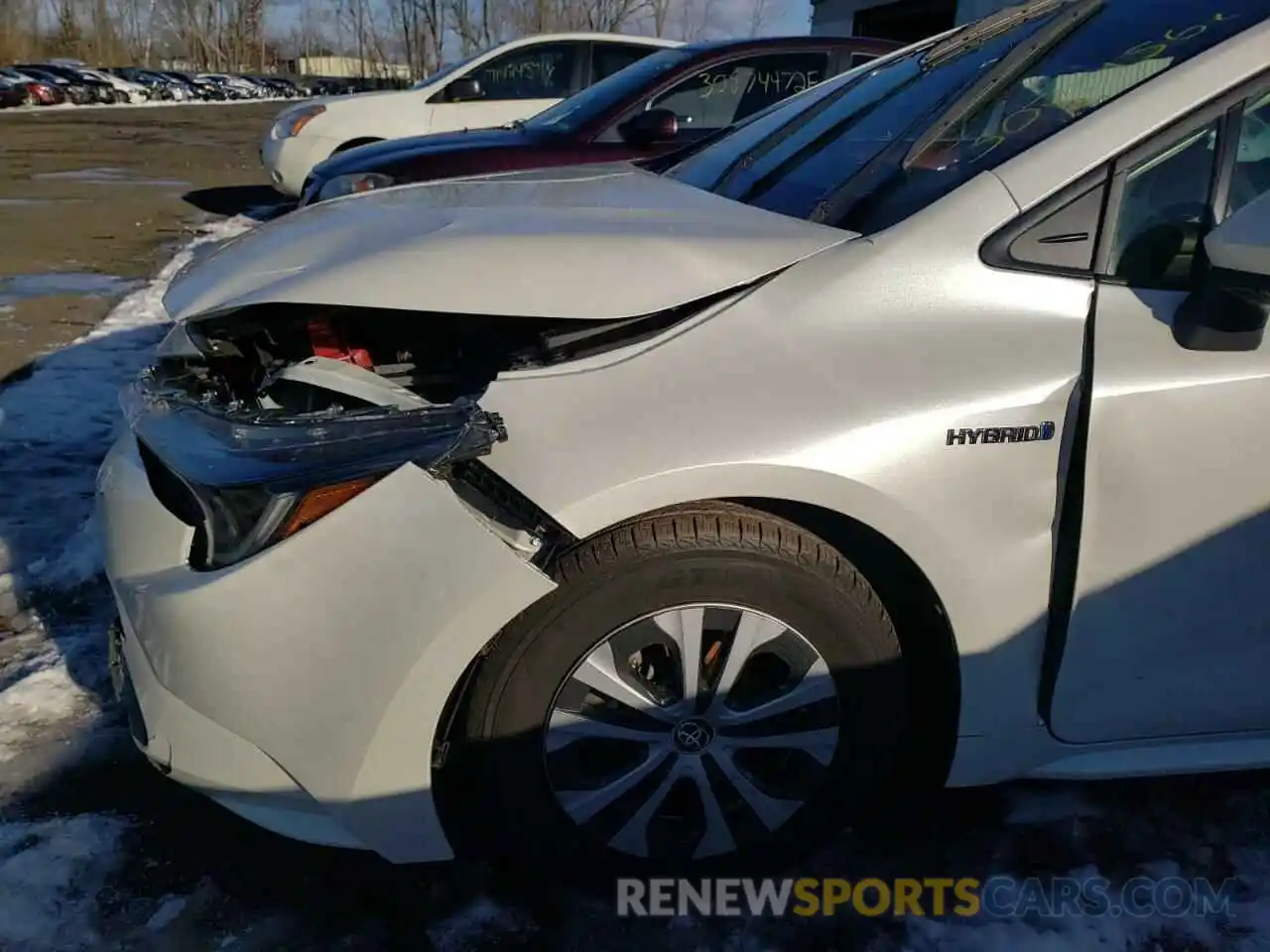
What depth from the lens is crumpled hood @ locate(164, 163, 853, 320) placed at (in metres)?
1.77

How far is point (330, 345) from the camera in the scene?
7.36 feet

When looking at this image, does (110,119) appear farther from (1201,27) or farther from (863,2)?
(1201,27)

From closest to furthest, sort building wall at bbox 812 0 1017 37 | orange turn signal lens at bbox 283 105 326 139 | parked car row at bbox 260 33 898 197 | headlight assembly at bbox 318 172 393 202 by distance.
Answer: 1. parked car row at bbox 260 33 898 197
2. headlight assembly at bbox 318 172 393 202
3. orange turn signal lens at bbox 283 105 326 139
4. building wall at bbox 812 0 1017 37

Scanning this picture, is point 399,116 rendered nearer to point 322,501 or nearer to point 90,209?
point 90,209

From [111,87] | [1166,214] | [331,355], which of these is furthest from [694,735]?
[111,87]

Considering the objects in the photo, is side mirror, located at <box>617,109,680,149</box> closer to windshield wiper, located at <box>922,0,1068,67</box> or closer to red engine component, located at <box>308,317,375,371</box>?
windshield wiper, located at <box>922,0,1068,67</box>

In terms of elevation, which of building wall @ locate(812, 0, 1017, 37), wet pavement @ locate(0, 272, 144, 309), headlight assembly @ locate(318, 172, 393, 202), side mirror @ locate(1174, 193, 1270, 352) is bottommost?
wet pavement @ locate(0, 272, 144, 309)

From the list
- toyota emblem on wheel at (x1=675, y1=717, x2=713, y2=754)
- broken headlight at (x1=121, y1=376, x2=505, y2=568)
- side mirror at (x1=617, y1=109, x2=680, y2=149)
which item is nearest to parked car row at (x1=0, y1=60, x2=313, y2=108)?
side mirror at (x1=617, y1=109, x2=680, y2=149)

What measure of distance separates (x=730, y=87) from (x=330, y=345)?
4300 mm

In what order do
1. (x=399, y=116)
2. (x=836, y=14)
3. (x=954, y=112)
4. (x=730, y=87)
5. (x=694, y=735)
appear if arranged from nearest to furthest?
(x=694, y=735) → (x=954, y=112) → (x=730, y=87) → (x=399, y=116) → (x=836, y=14)

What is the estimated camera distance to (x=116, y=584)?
191 centimetres

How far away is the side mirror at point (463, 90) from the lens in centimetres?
802

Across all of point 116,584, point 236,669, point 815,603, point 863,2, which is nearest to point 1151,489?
point 815,603

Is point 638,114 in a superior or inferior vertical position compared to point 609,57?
inferior
